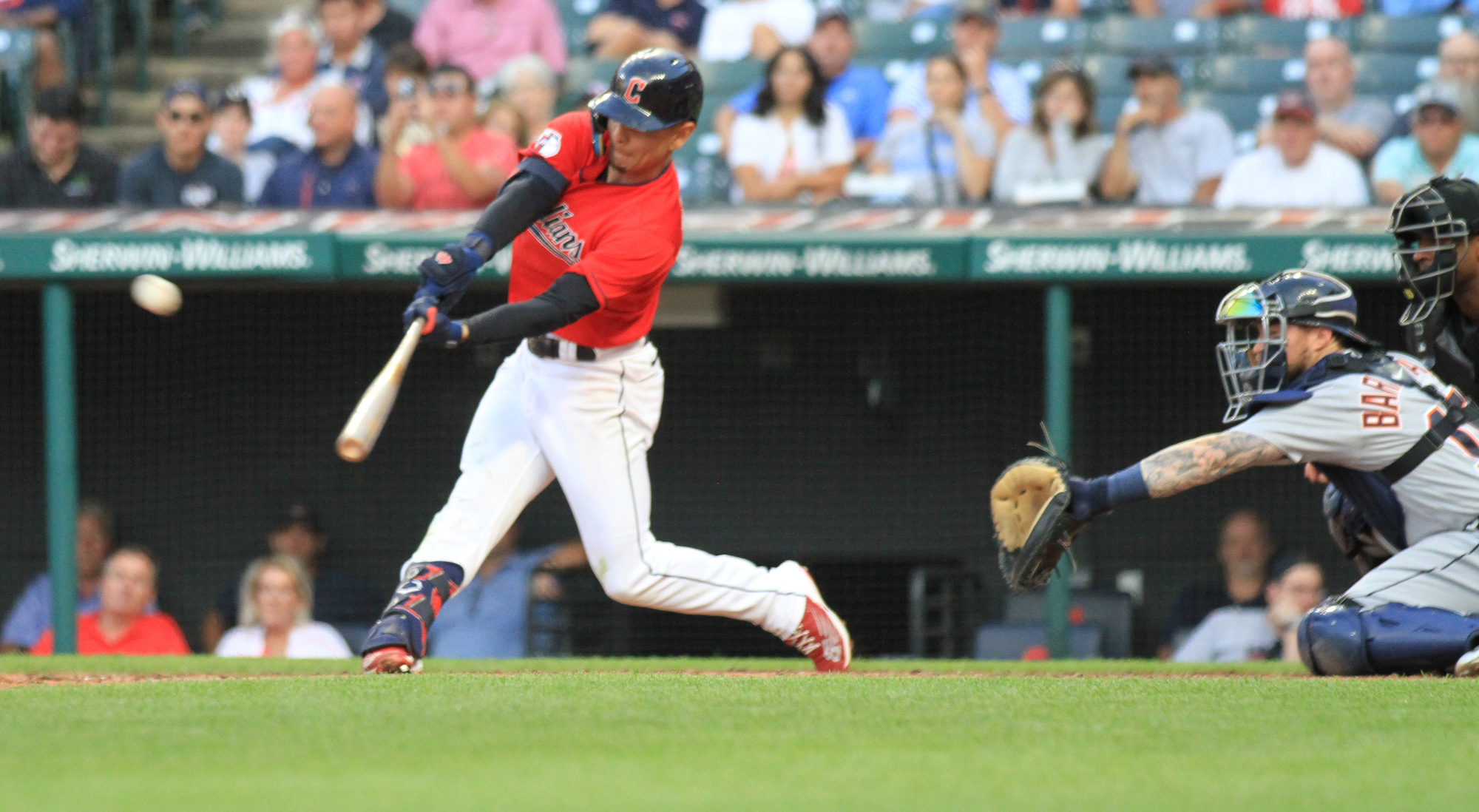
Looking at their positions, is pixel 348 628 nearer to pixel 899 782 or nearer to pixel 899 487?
pixel 899 487

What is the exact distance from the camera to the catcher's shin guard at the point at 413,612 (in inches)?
164

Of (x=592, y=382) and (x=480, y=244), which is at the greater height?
(x=480, y=244)

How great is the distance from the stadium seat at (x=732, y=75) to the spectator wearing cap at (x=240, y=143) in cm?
218

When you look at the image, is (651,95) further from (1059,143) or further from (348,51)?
(348,51)

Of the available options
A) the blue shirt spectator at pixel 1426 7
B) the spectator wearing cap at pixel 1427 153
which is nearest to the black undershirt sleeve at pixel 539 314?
the spectator wearing cap at pixel 1427 153

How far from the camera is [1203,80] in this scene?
8695 millimetres

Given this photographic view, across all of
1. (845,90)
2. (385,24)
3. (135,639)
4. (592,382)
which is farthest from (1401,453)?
(385,24)

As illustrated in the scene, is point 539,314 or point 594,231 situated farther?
point 594,231

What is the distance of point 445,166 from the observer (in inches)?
278

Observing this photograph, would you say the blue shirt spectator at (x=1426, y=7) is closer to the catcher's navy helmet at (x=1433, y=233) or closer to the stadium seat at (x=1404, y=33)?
the stadium seat at (x=1404, y=33)

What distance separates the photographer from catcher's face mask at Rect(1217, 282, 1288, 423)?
4.29m

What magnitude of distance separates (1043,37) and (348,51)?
3.56 metres

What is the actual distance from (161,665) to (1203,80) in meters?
5.92

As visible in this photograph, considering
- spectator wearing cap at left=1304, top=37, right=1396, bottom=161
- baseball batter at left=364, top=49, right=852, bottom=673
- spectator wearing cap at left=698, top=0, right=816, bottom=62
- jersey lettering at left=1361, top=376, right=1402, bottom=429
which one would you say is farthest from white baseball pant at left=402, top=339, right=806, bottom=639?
spectator wearing cap at left=698, top=0, right=816, bottom=62
